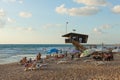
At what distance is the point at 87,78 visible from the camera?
1842cm

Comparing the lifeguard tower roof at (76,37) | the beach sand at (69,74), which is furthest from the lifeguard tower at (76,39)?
the beach sand at (69,74)

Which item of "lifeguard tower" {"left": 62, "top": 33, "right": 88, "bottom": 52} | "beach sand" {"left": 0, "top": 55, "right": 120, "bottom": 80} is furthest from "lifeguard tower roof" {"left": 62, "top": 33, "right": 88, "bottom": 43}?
"beach sand" {"left": 0, "top": 55, "right": 120, "bottom": 80}

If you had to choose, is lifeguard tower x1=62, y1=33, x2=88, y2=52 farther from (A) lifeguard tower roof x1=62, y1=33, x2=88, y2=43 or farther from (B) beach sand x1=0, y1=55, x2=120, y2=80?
(B) beach sand x1=0, y1=55, x2=120, y2=80

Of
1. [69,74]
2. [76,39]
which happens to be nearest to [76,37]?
[76,39]

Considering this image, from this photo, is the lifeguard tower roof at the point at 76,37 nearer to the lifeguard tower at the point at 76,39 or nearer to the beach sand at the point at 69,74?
the lifeguard tower at the point at 76,39

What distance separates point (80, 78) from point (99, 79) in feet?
6.60

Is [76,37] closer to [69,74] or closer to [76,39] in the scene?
[76,39]

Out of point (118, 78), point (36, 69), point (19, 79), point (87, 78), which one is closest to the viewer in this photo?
point (118, 78)

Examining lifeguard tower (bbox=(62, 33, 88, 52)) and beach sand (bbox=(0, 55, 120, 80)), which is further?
lifeguard tower (bbox=(62, 33, 88, 52))

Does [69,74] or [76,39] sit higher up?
[76,39]

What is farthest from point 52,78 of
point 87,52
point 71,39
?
point 71,39

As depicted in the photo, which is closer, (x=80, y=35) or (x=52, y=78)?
(x=52, y=78)

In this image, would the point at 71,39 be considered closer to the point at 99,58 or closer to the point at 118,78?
the point at 99,58

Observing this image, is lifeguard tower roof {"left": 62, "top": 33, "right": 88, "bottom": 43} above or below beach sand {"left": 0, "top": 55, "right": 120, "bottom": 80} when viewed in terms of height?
above
